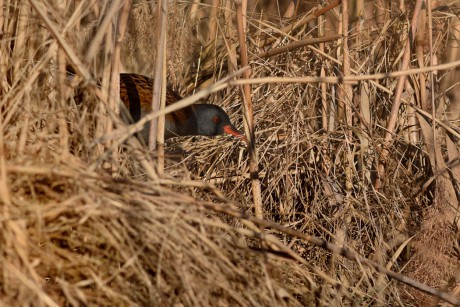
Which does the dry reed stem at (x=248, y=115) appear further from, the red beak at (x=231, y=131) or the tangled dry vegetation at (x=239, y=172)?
the red beak at (x=231, y=131)

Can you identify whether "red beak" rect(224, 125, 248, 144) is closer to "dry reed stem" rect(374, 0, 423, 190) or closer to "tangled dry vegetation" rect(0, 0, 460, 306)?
"tangled dry vegetation" rect(0, 0, 460, 306)

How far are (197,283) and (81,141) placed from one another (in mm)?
540

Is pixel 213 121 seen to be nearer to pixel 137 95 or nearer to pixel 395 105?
pixel 137 95

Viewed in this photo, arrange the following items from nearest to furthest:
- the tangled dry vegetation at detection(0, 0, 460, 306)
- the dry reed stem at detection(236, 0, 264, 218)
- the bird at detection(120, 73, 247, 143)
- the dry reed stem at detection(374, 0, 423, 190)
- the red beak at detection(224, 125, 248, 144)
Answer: the tangled dry vegetation at detection(0, 0, 460, 306), the dry reed stem at detection(236, 0, 264, 218), the dry reed stem at detection(374, 0, 423, 190), the red beak at detection(224, 125, 248, 144), the bird at detection(120, 73, 247, 143)

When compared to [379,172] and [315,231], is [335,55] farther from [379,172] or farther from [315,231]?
[315,231]

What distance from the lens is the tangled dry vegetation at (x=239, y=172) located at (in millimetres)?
2186

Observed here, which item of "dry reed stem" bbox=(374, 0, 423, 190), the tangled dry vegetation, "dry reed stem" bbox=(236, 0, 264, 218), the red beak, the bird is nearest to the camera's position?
the tangled dry vegetation

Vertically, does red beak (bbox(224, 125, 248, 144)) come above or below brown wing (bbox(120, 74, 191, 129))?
below

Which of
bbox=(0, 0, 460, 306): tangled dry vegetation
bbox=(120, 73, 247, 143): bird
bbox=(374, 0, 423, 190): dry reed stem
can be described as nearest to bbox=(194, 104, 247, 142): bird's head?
bbox=(120, 73, 247, 143): bird

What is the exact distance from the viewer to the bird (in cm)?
390

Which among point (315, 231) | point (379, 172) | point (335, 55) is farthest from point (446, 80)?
point (315, 231)

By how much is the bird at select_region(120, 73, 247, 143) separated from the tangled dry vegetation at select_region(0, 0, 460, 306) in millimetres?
126

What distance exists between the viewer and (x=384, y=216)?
3277 millimetres

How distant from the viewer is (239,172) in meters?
3.43
